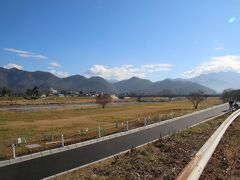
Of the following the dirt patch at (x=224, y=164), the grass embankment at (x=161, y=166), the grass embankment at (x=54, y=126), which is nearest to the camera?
the grass embankment at (x=161, y=166)

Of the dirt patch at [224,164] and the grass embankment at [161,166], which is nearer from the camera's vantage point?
the grass embankment at [161,166]

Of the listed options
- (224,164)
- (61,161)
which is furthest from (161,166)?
(61,161)

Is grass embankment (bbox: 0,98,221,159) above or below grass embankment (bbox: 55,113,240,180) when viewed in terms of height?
below

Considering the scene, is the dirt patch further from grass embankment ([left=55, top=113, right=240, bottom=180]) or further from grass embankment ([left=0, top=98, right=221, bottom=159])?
grass embankment ([left=0, top=98, right=221, bottom=159])

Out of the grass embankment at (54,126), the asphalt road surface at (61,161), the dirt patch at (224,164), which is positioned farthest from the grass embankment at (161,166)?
the grass embankment at (54,126)

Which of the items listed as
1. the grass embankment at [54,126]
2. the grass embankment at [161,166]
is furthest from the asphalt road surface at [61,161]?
the grass embankment at [54,126]

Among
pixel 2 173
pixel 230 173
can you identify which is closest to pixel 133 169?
pixel 230 173

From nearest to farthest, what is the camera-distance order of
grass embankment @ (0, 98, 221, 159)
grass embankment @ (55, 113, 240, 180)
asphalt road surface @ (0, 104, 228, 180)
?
1. grass embankment @ (55, 113, 240, 180)
2. asphalt road surface @ (0, 104, 228, 180)
3. grass embankment @ (0, 98, 221, 159)

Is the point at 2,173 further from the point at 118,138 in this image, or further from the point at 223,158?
the point at 118,138

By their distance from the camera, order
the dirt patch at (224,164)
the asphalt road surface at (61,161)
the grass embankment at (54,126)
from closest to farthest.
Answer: the dirt patch at (224,164) → the asphalt road surface at (61,161) → the grass embankment at (54,126)

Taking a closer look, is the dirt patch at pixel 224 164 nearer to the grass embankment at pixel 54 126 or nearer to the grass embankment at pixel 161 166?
the grass embankment at pixel 161 166

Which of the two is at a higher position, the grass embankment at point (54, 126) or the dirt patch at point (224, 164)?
the dirt patch at point (224, 164)

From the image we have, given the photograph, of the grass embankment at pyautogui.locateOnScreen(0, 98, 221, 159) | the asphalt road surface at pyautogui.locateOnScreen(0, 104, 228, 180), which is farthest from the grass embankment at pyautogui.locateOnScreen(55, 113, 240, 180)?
the grass embankment at pyautogui.locateOnScreen(0, 98, 221, 159)

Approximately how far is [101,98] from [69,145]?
7835 cm
